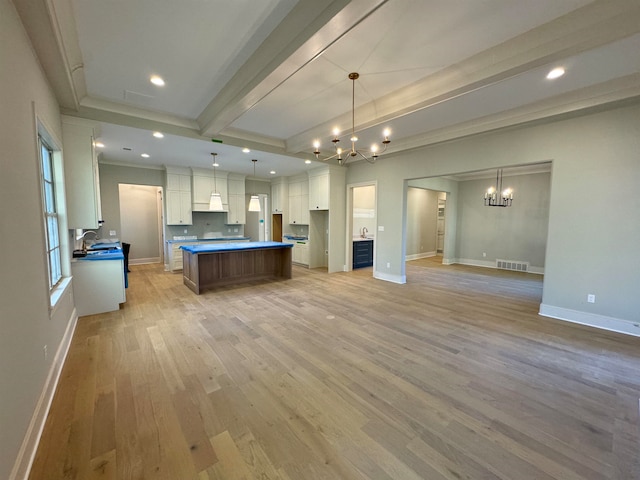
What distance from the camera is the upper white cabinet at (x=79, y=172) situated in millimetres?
3547

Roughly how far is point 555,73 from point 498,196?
550cm

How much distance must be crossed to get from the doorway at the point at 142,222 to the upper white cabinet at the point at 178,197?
1368mm

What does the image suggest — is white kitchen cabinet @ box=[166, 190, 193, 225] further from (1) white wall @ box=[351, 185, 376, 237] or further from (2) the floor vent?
(2) the floor vent

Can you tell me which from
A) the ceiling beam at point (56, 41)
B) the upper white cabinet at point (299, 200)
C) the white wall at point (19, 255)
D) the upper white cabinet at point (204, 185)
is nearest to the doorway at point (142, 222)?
the upper white cabinet at point (204, 185)

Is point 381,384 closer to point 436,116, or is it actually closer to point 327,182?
point 436,116

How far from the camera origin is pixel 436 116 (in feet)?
12.7

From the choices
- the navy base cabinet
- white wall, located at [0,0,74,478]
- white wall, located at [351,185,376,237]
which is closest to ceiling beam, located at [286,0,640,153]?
white wall, located at [0,0,74,478]

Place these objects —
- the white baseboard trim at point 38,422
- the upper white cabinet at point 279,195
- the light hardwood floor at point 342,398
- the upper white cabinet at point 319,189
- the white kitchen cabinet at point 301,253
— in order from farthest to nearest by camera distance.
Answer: the upper white cabinet at point 279,195
the white kitchen cabinet at point 301,253
the upper white cabinet at point 319,189
the light hardwood floor at point 342,398
the white baseboard trim at point 38,422

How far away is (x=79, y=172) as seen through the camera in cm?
362

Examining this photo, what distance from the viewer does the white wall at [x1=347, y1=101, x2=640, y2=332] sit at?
325cm

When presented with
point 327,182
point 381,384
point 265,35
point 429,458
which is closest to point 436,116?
point 265,35

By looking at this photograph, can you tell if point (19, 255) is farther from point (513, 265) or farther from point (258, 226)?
point (513, 265)

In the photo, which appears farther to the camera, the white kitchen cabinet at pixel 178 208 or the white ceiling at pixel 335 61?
the white kitchen cabinet at pixel 178 208

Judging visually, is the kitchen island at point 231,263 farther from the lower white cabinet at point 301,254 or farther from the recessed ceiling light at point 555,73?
the recessed ceiling light at point 555,73
